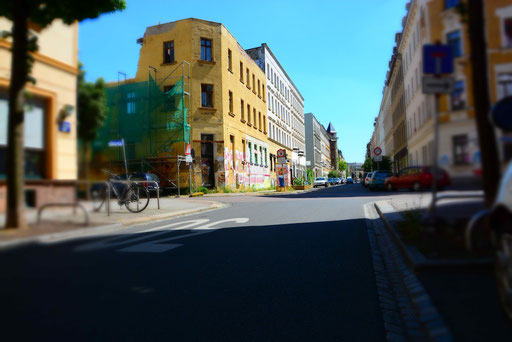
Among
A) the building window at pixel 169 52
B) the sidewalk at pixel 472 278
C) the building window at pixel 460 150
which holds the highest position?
the building window at pixel 169 52

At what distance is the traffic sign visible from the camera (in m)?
0.68

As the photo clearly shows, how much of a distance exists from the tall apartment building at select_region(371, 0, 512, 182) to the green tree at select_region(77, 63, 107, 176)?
598 mm

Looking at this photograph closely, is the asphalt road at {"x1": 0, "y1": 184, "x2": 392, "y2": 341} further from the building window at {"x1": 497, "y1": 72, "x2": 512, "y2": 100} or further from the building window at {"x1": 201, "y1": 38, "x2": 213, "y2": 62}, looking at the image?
the building window at {"x1": 201, "y1": 38, "x2": 213, "y2": 62}

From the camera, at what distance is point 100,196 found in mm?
676

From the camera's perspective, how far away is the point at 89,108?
2.23 feet

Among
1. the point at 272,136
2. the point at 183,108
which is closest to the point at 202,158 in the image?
the point at 272,136

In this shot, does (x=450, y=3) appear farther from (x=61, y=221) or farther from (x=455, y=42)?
(x=61, y=221)

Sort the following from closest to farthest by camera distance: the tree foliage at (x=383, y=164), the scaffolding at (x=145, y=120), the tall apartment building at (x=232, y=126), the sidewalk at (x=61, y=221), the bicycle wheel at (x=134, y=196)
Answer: the sidewalk at (x=61, y=221)
the scaffolding at (x=145, y=120)
the bicycle wheel at (x=134, y=196)
the tree foliage at (x=383, y=164)
the tall apartment building at (x=232, y=126)

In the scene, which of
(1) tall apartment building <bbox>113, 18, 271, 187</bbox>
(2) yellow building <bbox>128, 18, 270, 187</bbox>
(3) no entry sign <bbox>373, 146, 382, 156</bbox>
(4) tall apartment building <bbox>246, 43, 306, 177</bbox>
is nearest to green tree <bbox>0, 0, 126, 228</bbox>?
(3) no entry sign <bbox>373, 146, 382, 156</bbox>

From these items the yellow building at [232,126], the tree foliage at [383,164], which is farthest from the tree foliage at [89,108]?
the yellow building at [232,126]

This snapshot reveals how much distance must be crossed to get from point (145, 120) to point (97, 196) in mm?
418

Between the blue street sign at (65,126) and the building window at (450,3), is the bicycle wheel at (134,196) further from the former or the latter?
the building window at (450,3)

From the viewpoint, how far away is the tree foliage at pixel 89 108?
2.20ft

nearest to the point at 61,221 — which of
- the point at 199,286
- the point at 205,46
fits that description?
the point at 205,46
